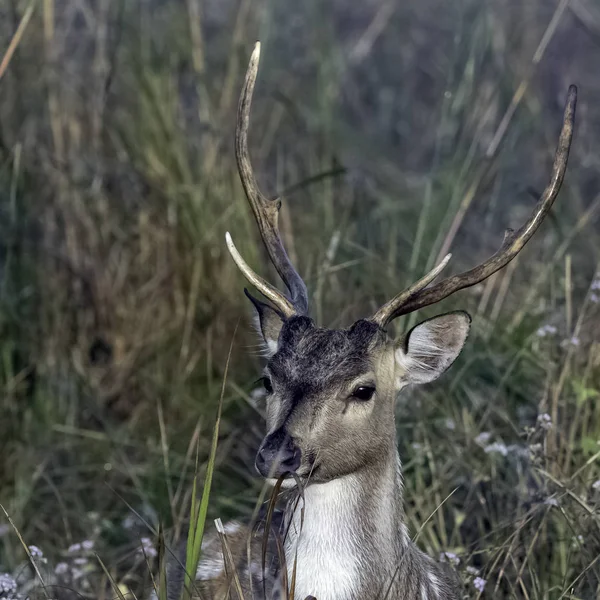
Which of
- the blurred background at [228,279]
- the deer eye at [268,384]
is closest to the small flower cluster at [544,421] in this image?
the blurred background at [228,279]

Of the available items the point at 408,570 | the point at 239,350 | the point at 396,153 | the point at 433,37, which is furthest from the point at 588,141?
the point at 408,570

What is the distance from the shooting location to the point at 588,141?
7.41 metres

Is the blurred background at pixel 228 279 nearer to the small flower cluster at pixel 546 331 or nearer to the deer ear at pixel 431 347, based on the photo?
the small flower cluster at pixel 546 331

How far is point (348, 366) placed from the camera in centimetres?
Answer: 384

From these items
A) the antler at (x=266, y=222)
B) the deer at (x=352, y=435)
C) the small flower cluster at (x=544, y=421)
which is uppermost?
the antler at (x=266, y=222)

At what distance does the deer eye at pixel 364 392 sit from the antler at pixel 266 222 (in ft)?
1.41

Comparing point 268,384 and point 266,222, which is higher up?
point 266,222

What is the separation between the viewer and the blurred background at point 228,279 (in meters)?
4.91

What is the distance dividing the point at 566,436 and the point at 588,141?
286 cm

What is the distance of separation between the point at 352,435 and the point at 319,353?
26 cm

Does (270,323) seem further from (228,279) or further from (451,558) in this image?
(228,279)

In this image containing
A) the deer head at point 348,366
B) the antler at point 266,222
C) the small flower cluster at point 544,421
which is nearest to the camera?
the deer head at point 348,366

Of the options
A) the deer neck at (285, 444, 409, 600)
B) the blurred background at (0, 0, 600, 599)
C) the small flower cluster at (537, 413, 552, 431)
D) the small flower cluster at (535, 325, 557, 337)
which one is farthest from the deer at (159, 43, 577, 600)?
the small flower cluster at (535, 325, 557, 337)

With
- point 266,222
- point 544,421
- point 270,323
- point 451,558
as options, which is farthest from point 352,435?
point 544,421
